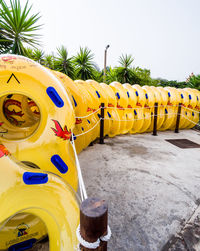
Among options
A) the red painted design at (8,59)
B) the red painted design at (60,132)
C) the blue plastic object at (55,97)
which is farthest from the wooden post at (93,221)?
the red painted design at (8,59)

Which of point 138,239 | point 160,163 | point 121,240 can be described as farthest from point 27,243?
point 160,163

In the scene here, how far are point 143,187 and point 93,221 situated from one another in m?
2.00

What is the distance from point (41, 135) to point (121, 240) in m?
1.25

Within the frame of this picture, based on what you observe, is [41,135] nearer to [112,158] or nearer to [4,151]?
[4,151]

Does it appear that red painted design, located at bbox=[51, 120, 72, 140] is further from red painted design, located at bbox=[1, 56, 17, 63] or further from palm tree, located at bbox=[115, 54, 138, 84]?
palm tree, located at bbox=[115, 54, 138, 84]

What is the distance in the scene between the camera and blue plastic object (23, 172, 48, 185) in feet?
3.45

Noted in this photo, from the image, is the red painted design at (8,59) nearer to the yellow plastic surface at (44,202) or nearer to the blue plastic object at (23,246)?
the yellow plastic surface at (44,202)

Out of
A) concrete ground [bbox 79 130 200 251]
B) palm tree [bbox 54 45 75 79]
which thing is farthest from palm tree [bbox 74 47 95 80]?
concrete ground [bbox 79 130 200 251]

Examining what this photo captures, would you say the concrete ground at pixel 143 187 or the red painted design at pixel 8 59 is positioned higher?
the red painted design at pixel 8 59

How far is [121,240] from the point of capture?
156cm

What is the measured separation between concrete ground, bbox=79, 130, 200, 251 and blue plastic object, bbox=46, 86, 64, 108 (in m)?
1.37

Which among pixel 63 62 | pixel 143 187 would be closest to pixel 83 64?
pixel 63 62

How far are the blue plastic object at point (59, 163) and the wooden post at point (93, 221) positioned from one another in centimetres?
92

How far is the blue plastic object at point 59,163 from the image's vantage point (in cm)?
154
